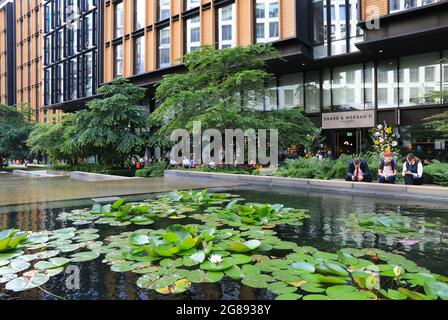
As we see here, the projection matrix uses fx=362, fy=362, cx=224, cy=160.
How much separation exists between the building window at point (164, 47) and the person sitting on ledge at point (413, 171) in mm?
22519

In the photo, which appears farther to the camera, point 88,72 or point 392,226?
point 88,72

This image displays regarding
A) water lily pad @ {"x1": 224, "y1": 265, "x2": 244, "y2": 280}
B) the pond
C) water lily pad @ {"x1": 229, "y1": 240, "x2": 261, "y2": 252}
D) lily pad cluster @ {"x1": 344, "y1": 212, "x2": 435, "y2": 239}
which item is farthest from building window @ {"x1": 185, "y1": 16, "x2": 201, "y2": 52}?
water lily pad @ {"x1": 224, "y1": 265, "x2": 244, "y2": 280}

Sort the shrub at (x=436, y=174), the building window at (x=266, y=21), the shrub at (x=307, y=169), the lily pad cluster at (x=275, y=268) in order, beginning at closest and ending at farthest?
1. the lily pad cluster at (x=275, y=268)
2. the shrub at (x=436, y=174)
3. the shrub at (x=307, y=169)
4. the building window at (x=266, y=21)

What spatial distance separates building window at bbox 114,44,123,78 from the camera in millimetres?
34344

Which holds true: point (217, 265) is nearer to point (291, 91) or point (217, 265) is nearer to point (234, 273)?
point (234, 273)

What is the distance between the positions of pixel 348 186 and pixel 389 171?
4.73ft

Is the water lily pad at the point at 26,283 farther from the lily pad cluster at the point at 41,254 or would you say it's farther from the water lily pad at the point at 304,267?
the water lily pad at the point at 304,267

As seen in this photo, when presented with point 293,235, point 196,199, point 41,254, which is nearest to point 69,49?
point 196,199

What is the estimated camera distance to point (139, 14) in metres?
32.7

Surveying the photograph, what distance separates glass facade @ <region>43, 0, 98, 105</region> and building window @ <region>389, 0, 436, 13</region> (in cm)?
2814

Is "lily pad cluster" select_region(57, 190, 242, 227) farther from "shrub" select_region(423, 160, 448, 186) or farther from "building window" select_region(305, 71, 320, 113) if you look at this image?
"building window" select_region(305, 71, 320, 113)

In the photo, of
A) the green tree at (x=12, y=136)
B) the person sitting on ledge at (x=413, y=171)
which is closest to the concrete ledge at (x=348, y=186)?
the person sitting on ledge at (x=413, y=171)

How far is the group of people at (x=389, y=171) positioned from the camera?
11516 millimetres

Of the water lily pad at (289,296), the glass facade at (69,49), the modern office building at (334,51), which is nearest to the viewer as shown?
the water lily pad at (289,296)
